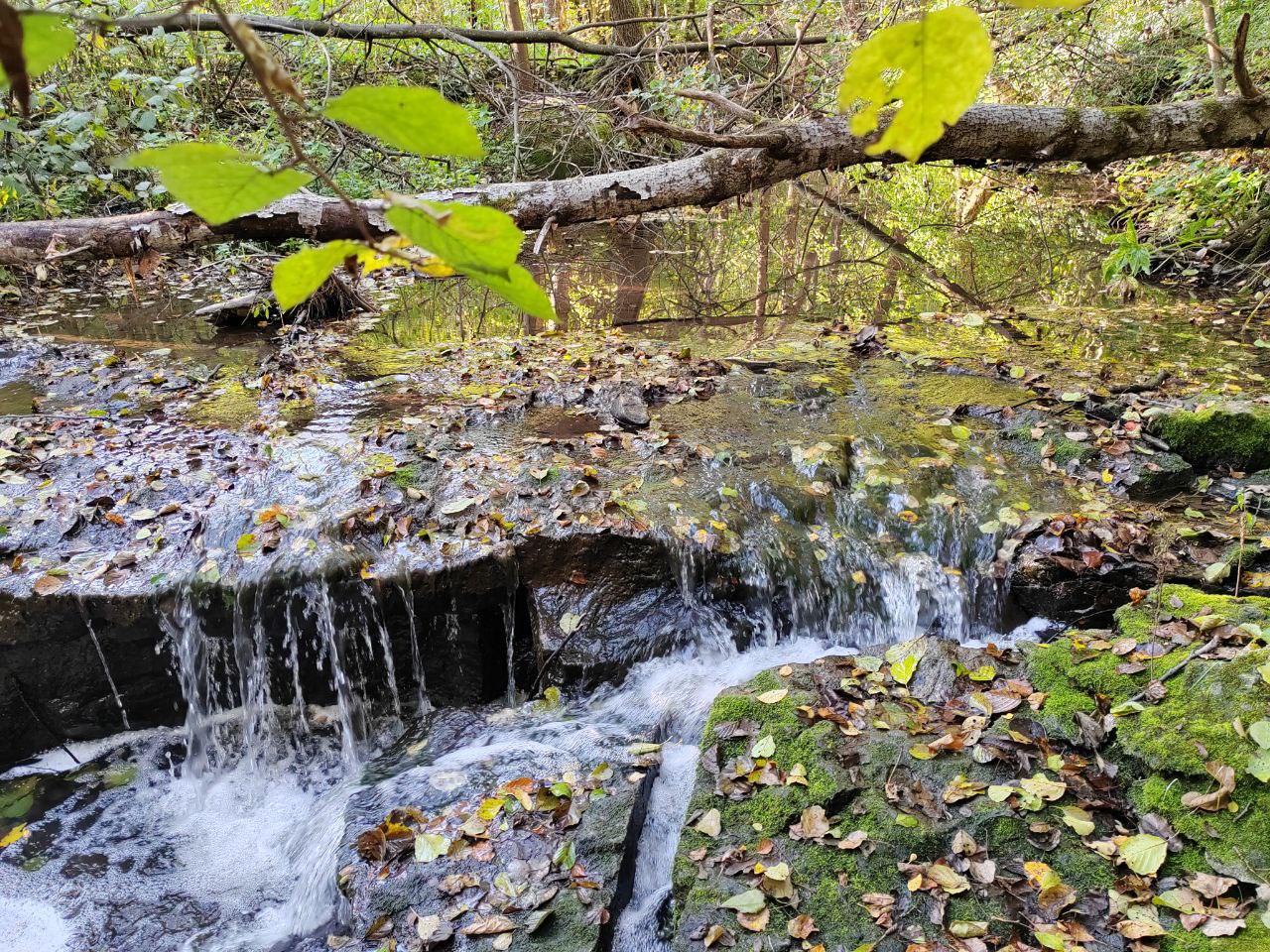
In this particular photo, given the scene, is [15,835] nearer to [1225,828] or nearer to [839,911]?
[839,911]

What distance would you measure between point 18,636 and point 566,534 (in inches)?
105

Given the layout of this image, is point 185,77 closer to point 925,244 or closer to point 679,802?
point 679,802

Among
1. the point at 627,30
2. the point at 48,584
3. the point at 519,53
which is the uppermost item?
the point at 627,30

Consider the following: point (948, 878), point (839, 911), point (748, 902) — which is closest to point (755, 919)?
point (748, 902)

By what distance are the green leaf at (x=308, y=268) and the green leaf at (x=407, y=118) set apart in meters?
0.08

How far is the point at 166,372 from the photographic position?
6418mm

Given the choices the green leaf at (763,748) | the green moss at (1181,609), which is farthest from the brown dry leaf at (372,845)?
the green moss at (1181,609)

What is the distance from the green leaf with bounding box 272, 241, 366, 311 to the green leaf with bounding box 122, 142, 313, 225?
0.04m

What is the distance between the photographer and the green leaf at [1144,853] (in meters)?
2.59

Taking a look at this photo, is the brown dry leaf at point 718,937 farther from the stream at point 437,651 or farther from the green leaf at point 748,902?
the stream at point 437,651

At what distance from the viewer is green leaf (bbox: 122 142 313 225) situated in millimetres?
495

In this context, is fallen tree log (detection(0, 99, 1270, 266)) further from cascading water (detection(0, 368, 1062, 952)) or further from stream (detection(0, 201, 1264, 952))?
cascading water (detection(0, 368, 1062, 952))

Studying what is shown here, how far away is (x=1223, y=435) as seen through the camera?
4.75 meters

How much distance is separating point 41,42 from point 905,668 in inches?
146
